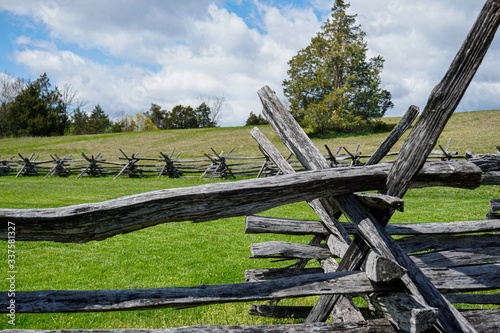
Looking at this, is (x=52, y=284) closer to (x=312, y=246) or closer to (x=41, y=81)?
(x=312, y=246)

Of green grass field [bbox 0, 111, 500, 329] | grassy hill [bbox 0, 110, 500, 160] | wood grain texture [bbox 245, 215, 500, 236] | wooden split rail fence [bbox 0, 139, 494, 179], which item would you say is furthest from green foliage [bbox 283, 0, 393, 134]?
wood grain texture [bbox 245, 215, 500, 236]

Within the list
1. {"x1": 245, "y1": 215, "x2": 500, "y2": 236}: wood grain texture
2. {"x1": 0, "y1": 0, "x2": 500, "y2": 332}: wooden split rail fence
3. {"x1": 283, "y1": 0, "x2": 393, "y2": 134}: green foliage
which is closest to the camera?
{"x1": 0, "y1": 0, "x2": 500, "y2": 332}: wooden split rail fence

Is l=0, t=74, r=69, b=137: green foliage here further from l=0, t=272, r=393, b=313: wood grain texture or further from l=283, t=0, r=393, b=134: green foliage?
l=0, t=272, r=393, b=313: wood grain texture

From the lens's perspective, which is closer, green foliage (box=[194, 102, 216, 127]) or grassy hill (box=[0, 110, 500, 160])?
grassy hill (box=[0, 110, 500, 160])

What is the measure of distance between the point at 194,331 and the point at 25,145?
166ft

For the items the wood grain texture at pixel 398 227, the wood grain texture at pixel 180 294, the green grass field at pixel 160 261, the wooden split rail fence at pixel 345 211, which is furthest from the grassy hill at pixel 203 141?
the wood grain texture at pixel 180 294

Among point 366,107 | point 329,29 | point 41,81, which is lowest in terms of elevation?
point 366,107

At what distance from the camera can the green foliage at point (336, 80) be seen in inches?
1510

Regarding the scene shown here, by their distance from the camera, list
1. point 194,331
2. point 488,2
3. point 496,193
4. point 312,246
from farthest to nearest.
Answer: point 496,193 → point 312,246 → point 194,331 → point 488,2

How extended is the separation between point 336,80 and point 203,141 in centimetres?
1707

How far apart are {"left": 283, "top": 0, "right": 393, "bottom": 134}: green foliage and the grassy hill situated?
2821 mm

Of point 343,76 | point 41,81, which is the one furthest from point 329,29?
point 41,81

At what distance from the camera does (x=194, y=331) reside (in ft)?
7.51

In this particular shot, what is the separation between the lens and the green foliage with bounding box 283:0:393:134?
3834 cm
